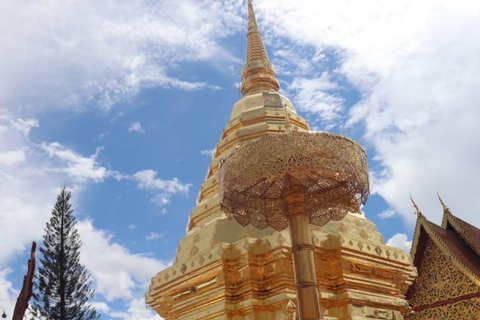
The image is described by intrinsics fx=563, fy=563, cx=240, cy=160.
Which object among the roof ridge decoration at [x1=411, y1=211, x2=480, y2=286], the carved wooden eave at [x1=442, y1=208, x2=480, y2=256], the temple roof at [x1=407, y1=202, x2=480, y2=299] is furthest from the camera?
the carved wooden eave at [x1=442, y1=208, x2=480, y2=256]

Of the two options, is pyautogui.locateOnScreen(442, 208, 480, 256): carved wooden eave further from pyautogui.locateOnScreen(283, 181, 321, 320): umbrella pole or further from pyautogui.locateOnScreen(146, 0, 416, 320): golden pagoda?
pyautogui.locateOnScreen(283, 181, 321, 320): umbrella pole

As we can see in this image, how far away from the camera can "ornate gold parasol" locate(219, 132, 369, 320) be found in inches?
186

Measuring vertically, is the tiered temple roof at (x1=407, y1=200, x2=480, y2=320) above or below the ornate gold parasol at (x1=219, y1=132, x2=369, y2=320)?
above

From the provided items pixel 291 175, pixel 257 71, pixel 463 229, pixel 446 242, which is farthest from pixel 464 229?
pixel 291 175

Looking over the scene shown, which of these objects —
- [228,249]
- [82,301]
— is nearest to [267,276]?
[228,249]

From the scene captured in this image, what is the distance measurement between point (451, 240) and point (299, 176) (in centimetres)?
838

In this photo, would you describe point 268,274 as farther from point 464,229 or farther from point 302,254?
point 464,229

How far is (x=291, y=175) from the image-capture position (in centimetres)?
504

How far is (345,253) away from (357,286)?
49cm

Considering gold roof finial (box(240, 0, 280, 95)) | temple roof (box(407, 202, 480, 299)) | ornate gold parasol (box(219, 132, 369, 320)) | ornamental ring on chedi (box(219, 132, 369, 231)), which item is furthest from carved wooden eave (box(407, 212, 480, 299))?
ornate gold parasol (box(219, 132, 369, 320))

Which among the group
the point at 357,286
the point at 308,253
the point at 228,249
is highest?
the point at 228,249

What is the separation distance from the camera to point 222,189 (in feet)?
18.0

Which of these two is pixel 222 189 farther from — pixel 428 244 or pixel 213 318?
pixel 428 244

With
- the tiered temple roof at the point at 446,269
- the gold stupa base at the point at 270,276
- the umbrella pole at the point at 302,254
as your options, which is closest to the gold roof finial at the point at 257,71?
the gold stupa base at the point at 270,276
